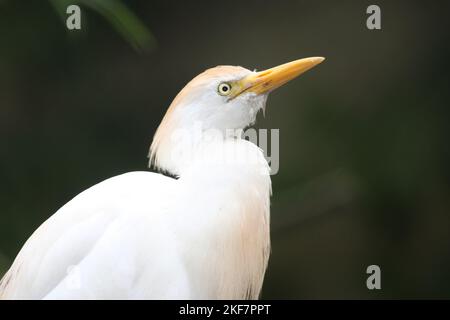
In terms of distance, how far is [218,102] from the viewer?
1955 mm

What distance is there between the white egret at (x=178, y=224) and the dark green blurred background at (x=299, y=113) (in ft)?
5.28

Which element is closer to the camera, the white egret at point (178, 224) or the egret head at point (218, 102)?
the white egret at point (178, 224)

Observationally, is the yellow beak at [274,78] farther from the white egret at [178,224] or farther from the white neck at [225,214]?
the white neck at [225,214]

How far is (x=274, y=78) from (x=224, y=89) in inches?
4.7

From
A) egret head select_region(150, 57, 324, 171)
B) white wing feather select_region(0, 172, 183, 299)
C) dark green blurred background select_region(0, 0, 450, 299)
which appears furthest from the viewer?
dark green blurred background select_region(0, 0, 450, 299)

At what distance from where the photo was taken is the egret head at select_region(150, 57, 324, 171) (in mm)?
1924

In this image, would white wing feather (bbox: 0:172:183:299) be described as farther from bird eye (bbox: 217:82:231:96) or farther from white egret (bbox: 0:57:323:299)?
bird eye (bbox: 217:82:231:96)

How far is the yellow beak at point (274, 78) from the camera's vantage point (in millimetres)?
1988

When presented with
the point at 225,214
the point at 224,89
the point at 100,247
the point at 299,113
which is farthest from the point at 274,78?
the point at 299,113

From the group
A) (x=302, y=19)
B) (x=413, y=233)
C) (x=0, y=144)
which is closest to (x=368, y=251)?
(x=413, y=233)

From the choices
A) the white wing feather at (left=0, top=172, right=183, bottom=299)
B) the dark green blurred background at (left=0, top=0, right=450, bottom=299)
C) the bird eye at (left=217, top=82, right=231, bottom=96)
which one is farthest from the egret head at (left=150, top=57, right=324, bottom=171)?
the dark green blurred background at (left=0, top=0, right=450, bottom=299)

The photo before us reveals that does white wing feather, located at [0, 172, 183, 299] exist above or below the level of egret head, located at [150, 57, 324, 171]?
below

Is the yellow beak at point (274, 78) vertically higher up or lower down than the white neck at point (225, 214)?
higher up

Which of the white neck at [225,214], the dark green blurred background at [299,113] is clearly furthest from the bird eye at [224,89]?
the dark green blurred background at [299,113]
